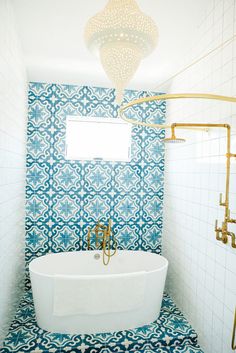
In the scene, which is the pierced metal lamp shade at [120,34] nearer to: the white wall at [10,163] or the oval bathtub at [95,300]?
the white wall at [10,163]

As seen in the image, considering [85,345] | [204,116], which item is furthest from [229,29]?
[85,345]

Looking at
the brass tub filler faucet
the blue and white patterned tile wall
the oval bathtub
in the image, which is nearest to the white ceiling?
the blue and white patterned tile wall

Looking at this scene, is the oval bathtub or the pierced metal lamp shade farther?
the oval bathtub

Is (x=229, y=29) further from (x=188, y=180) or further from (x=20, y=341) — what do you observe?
(x=20, y=341)

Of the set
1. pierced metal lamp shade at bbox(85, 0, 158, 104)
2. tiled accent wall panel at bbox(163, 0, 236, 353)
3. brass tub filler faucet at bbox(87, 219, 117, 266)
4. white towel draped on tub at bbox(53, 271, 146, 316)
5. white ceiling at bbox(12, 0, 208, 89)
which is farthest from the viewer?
brass tub filler faucet at bbox(87, 219, 117, 266)

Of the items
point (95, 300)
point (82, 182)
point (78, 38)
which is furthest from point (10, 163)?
point (95, 300)

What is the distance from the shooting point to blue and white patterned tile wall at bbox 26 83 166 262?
133 inches

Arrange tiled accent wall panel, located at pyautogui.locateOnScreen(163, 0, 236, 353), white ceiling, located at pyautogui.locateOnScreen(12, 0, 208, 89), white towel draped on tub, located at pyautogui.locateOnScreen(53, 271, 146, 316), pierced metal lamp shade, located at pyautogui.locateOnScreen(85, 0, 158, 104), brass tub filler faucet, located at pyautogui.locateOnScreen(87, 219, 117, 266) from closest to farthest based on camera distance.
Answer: pierced metal lamp shade, located at pyautogui.locateOnScreen(85, 0, 158, 104) → tiled accent wall panel, located at pyautogui.locateOnScreen(163, 0, 236, 353) → white ceiling, located at pyautogui.locateOnScreen(12, 0, 208, 89) → white towel draped on tub, located at pyautogui.locateOnScreen(53, 271, 146, 316) → brass tub filler faucet, located at pyautogui.locateOnScreen(87, 219, 117, 266)

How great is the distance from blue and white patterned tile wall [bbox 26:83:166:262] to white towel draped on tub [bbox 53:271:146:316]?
1.09 m

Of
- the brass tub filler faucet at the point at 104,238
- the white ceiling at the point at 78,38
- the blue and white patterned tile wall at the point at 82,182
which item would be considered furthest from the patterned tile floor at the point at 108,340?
the white ceiling at the point at 78,38

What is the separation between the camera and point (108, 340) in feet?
7.82

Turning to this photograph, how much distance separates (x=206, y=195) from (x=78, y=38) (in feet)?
6.57

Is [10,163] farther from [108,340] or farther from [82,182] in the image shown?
[108,340]

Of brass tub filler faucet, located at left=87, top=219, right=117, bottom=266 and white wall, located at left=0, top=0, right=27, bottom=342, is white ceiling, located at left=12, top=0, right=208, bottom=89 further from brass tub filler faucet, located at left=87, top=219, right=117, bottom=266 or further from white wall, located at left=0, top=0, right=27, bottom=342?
brass tub filler faucet, located at left=87, top=219, right=117, bottom=266
